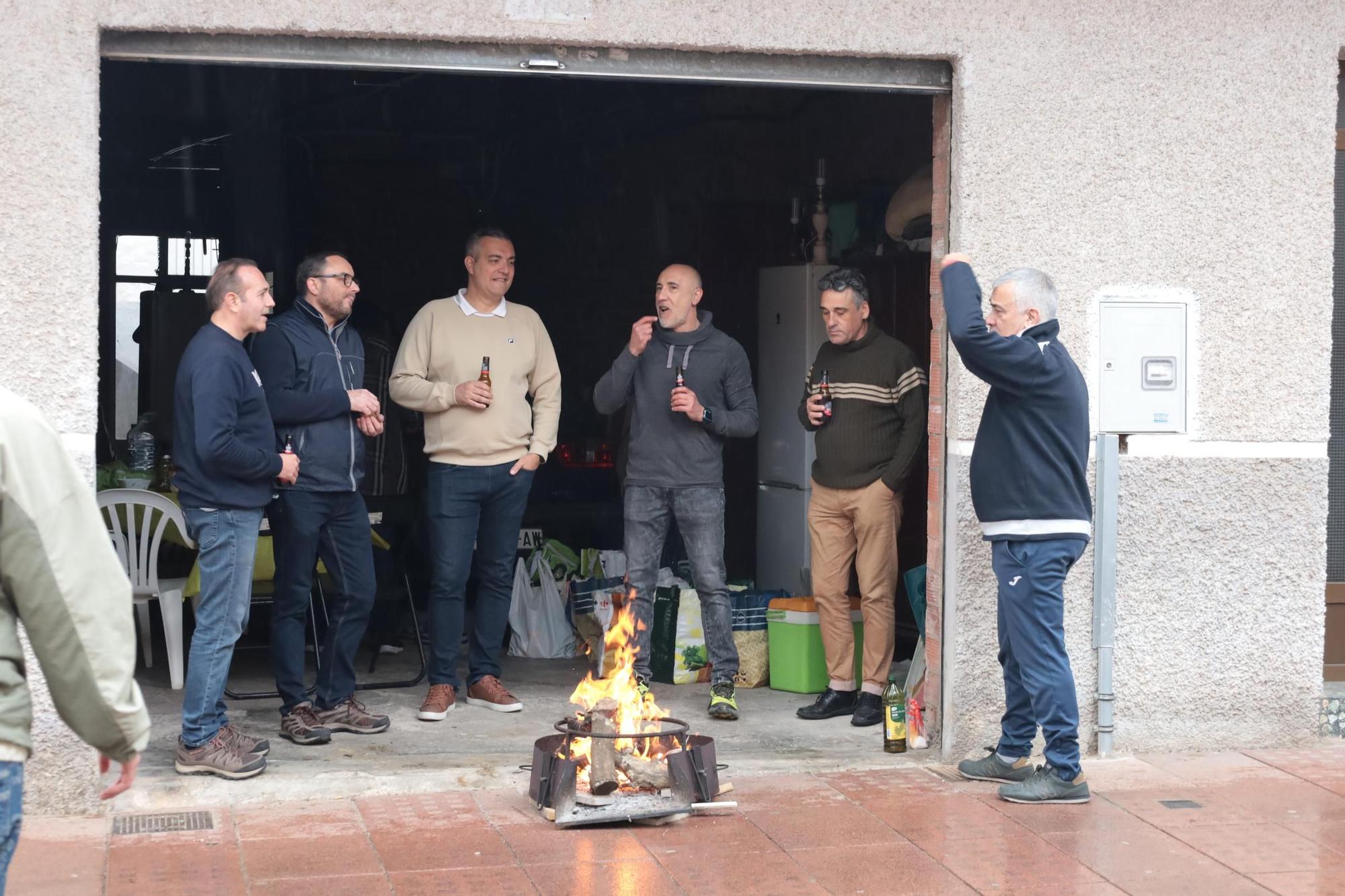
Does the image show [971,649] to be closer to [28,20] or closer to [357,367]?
[357,367]

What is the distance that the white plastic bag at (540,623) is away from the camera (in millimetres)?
8539

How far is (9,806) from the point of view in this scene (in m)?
2.75

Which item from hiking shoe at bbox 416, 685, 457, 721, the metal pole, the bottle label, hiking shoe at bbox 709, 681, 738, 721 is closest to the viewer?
the metal pole

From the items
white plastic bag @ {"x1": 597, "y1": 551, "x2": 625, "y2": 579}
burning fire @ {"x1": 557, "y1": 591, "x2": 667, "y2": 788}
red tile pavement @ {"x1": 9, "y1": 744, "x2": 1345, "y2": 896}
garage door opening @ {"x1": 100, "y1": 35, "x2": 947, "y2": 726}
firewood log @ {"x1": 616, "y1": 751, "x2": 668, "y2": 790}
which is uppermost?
garage door opening @ {"x1": 100, "y1": 35, "x2": 947, "y2": 726}

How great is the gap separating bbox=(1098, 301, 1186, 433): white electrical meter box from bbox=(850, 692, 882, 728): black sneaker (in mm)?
1664

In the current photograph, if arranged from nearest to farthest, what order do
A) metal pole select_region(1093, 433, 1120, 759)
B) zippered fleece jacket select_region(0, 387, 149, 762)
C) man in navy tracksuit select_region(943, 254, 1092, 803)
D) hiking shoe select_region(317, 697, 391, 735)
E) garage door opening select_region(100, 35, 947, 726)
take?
1. zippered fleece jacket select_region(0, 387, 149, 762)
2. man in navy tracksuit select_region(943, 254, 1092, 803)
3. metal pole select_region(1093, 433, 1120, 759)
4. hiking shoe select_region(317, 697, 391, 735)
5. garage door opening select_region(100, 35, 947, 726)

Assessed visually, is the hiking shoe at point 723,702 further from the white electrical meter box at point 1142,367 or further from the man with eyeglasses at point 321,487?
the white electrical meter box at point 1142,367

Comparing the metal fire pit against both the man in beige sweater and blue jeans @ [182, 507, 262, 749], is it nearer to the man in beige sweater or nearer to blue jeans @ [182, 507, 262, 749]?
blue jeans @ [182, 507, 262, 749]

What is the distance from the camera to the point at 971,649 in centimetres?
614

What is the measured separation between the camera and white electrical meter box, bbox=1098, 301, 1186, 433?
6.11 m

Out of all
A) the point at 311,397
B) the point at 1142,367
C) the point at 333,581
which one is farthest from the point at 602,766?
the point at 1142,367

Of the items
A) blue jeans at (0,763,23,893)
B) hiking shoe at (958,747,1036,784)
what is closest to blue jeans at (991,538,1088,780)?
hiking shoe at (958,747,1036,784)

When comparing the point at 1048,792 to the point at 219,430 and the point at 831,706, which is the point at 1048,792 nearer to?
the point at 831,706

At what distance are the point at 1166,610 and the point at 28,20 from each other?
4.75m
